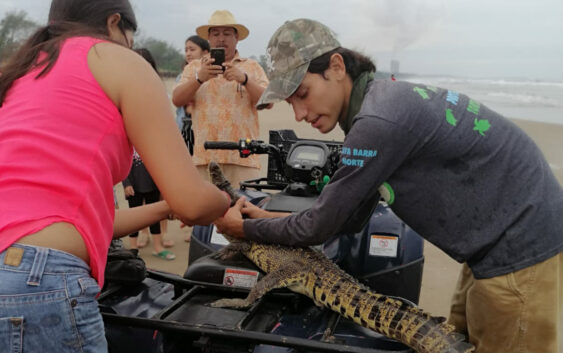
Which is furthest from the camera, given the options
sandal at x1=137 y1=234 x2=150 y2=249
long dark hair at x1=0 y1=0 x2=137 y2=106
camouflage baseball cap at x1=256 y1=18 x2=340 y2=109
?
sandal at x1=137 y1=234 x2=150 y2=249

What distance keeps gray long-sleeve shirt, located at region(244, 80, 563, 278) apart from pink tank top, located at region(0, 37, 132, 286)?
0.86m

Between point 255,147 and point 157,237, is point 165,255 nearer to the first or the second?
point 157,237

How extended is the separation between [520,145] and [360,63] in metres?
0.72

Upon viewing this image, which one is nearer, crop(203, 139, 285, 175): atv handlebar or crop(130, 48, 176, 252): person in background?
crop(203, 139, 285, 175): atv handlebar

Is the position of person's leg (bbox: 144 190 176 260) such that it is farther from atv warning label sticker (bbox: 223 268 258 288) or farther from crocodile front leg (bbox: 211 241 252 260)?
atv warning label sticker (bbox: 223 268 258 288)

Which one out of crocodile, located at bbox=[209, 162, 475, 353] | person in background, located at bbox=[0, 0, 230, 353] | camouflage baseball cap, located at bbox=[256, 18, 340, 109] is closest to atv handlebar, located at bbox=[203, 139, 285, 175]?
crocodile, located at bbox=[209, 162, 475, 353]

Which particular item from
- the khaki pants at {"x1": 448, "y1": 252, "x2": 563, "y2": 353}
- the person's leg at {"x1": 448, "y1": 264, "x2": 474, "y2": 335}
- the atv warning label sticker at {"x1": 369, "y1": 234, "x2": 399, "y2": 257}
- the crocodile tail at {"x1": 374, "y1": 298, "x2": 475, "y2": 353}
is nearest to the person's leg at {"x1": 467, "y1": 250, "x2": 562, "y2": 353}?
the khaki pants at {"x1": 448, "y1": 252, "x2": 563, "y2": 353}

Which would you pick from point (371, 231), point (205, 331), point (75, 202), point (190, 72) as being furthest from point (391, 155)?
point (190, 72)

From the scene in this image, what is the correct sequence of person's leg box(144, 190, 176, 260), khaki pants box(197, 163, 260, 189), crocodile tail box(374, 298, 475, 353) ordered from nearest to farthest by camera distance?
crocodile tail box(374, 298, 475, 353)
khaki pants box(197, 163, 260, 189)
person's leg box(144, 190, 176, 260)

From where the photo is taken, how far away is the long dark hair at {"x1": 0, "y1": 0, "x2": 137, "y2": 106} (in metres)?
1.49

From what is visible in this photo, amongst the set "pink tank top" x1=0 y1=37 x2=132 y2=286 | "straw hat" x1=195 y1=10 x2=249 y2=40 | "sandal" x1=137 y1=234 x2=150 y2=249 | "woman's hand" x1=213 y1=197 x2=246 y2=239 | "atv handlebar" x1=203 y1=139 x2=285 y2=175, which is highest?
"straw hat" x1=195 y1=10 x2=249 y2=40

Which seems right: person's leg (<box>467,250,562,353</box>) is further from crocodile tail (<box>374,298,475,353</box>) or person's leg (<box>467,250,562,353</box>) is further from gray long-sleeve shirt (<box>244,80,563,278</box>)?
crocodile tail (<box>374,298,475,353</box>)

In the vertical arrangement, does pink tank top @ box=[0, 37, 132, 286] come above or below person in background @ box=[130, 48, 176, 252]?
above

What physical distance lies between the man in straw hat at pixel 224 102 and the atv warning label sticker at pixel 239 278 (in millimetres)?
2284
